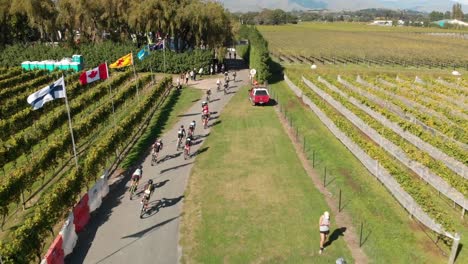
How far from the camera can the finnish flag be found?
20.8m

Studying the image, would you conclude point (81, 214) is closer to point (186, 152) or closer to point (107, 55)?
point (186, 152)

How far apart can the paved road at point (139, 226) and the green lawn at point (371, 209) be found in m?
8.05

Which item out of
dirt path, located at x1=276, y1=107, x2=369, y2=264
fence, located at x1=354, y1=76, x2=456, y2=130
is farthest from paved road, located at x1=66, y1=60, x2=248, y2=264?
fence, located at x1=354, y1=76, x2=456, y2=130

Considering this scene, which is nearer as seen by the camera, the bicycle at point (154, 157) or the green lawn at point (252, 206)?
the green lawn at point (252, 206)

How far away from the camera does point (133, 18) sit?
201ft

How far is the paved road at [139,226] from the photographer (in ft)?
55.3

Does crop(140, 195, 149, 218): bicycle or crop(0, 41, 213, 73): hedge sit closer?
crop(140, 195, 149, 218): bicycle

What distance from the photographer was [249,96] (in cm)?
4441

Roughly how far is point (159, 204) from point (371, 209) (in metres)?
10.3

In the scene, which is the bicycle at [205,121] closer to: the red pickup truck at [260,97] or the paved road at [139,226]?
the paved road at [139,226]

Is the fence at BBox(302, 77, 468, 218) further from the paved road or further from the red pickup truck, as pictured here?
the paved road

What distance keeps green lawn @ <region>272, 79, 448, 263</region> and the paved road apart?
805 centimetres

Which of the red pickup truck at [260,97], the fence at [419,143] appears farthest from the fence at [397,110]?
the red pickup truck at [260,97]

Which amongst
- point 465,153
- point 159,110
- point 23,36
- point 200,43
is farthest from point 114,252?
point 23,36
